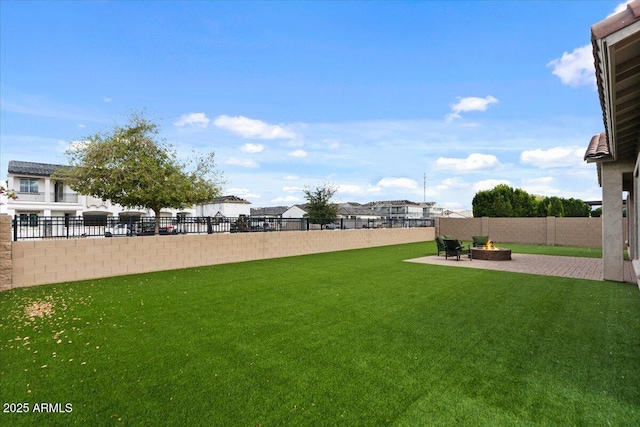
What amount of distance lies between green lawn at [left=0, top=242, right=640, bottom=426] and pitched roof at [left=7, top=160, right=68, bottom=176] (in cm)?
3226

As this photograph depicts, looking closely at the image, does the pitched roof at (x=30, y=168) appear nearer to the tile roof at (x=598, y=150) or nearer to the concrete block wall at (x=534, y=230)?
the concrete block wall at (x=534, y=230)

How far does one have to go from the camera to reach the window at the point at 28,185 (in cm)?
3134

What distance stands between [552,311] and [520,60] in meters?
11.4

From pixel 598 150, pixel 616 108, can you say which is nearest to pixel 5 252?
pixel 616 108

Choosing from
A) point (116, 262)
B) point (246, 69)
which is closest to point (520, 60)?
point (246, 69)

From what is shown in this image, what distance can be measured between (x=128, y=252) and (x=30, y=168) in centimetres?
3162

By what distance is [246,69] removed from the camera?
55.5 feet

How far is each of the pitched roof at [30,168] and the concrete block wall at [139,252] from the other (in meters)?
28.0

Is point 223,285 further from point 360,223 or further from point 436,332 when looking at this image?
point 360,223

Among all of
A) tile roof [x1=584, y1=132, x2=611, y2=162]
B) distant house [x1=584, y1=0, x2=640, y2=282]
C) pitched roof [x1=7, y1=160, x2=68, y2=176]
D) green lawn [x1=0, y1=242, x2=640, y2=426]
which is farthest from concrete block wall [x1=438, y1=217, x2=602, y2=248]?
pitched roof [x1=7, y1=160, x2=68, y2=176]

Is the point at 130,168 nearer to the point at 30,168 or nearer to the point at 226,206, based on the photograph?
the point at 30,168

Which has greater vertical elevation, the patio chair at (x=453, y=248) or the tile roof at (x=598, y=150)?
the tile roof at (x=598, y=150)

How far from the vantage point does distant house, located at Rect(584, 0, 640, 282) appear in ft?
9.52

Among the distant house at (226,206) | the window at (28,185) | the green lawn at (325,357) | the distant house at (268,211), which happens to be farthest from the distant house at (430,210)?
the green lawn at (325,357)
